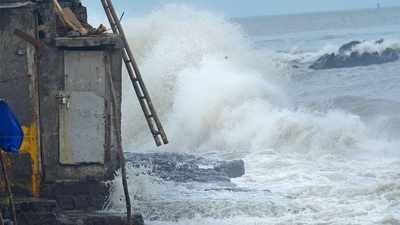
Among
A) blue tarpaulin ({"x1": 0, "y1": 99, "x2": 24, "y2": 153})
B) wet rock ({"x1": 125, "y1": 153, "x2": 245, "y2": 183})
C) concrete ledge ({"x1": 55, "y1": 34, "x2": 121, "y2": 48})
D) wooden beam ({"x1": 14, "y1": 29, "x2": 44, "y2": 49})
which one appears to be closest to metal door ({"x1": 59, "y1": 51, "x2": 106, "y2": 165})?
concrete ledge ({"x1": 55, "y1": 34, "x2": 121, "y2": 48})

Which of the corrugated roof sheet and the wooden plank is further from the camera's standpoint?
the wooden plank

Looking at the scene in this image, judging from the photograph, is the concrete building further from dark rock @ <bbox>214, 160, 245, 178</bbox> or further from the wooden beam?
dark rock @ <bbox>214, 160, 245, 178</bbox>

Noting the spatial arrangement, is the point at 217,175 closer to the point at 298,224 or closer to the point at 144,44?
the point at 298,224

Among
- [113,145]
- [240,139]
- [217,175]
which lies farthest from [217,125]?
[113,145]

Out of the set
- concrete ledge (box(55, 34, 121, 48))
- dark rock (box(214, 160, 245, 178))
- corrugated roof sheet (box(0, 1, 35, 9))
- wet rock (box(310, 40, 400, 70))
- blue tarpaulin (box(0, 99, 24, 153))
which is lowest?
dark rock (box(214, 160, 245, 178))

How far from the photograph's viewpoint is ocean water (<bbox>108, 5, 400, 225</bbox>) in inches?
544

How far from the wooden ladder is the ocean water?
38.6 inches

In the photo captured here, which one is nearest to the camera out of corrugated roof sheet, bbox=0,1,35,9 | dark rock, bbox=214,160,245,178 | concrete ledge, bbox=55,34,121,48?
corrugated roof sheet, bbox=0,1,35,9

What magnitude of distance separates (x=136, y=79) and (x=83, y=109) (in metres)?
0.92

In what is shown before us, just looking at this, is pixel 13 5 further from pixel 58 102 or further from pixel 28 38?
pixel 58 102

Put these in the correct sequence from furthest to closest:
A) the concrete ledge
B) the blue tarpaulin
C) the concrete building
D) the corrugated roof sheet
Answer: the concrete ledge < the concrete building < the corrugated roof sheet < the blue tarpaulin

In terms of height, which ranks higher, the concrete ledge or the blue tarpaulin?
the concrete ledge

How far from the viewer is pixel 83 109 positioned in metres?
13.2

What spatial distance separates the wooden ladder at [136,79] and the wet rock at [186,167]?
8.38 feet
